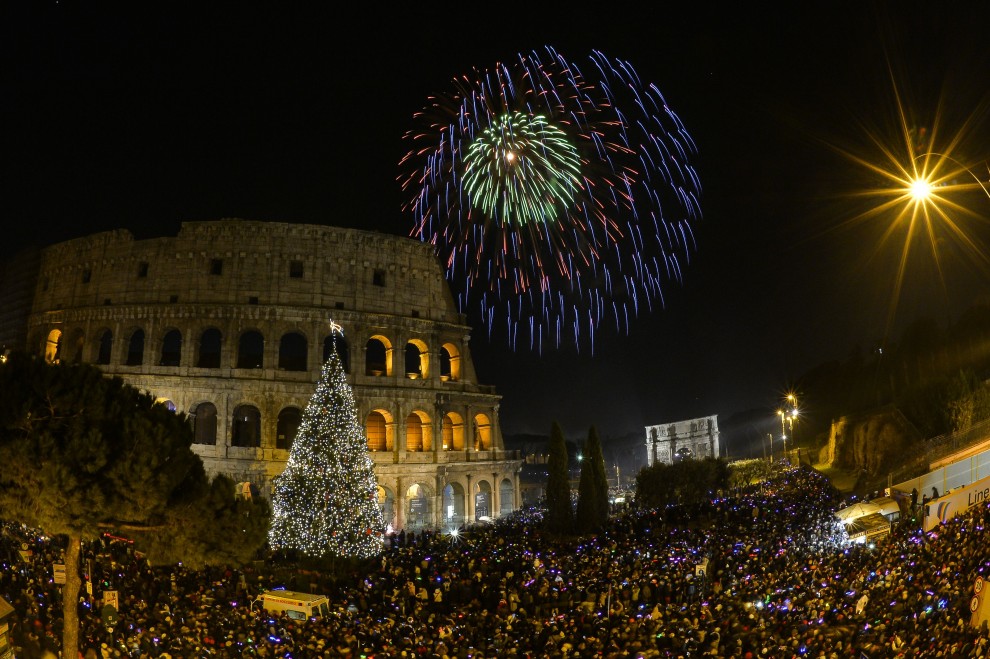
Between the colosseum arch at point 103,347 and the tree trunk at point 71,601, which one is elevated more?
the colosseum arch at point 103,347

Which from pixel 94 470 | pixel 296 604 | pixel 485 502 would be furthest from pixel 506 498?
pixel 94 470

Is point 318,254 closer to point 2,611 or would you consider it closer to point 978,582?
point 2,611

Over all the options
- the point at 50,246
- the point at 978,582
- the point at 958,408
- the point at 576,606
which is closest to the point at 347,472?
the point at 576,606

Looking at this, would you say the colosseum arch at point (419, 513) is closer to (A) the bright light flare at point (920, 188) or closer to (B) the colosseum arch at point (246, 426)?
(B) the colosseum arch at point (246, 426)

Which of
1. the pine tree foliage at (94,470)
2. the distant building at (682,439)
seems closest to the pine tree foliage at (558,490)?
the pine tree foliage at (94,470)

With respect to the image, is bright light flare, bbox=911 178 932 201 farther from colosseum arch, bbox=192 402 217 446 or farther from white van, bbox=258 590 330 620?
colosseum arch, bbox=192 402 217 446

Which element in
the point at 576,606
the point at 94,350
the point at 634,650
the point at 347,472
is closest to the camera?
the point at 634,650
